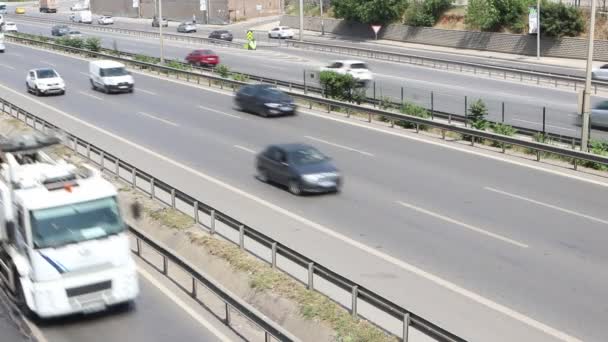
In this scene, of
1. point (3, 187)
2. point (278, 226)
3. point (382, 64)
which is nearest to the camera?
point (3, 187)

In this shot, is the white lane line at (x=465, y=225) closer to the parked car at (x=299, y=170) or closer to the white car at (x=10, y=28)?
the parked car at (x=299, y=170)

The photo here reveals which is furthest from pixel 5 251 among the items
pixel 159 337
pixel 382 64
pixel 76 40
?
pixel 76 40

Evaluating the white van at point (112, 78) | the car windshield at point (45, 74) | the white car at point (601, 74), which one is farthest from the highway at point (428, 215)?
the white car at point (601, 74)

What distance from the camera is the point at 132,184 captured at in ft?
80.7

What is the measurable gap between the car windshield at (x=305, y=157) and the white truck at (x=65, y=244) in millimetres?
10164

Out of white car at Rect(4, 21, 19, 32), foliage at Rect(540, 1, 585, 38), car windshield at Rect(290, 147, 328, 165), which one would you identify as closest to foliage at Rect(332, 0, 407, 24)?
foliage at Rect(540, 1, 585, 38)

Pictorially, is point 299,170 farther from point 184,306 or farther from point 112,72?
point 112,72

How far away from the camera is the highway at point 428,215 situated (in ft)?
52.2

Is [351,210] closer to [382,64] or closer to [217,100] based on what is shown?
[217,100]

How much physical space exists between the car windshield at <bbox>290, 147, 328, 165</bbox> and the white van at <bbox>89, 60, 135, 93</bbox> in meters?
24.1

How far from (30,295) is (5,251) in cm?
173

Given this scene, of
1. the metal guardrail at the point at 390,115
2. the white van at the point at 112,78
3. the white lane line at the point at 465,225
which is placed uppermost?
the white van at the point at 112,78

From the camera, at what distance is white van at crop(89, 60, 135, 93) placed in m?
46.8

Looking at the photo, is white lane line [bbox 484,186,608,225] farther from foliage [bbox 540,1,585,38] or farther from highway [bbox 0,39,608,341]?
foliage [bbox 540,1,585,38]
